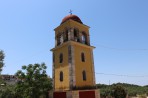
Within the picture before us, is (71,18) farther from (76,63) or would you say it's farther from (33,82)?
(33,82)

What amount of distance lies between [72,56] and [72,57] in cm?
12

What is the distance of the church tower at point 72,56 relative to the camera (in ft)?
62.9

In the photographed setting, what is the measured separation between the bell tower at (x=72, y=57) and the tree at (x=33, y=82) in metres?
1.59

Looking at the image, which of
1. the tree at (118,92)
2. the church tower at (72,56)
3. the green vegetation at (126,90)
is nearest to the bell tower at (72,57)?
the church tower at (72,56)

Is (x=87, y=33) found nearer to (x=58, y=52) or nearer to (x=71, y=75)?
(x=58, y=52)

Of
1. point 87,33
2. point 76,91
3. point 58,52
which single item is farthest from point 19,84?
point 87,33

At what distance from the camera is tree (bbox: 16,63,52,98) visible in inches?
843

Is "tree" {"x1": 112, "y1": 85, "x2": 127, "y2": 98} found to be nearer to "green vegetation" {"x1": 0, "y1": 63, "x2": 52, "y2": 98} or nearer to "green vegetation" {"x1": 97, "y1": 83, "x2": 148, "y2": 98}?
"green vegetation" {"x1": 97, "y1": 83, "x2": 148, "y2": 98}

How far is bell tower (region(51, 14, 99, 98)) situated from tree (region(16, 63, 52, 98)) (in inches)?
62.6

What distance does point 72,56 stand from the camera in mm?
19297

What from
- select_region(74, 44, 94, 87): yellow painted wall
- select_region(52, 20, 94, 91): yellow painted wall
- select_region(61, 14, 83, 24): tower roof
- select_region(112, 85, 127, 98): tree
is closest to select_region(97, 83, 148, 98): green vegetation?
select_region(112, 85, 127, 98): tree

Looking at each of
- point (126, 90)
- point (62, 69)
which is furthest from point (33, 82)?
point (126, 90)

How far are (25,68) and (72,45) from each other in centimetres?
770

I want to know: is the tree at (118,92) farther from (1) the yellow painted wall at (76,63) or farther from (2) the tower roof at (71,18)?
(2) the tower roof at (71,18)
